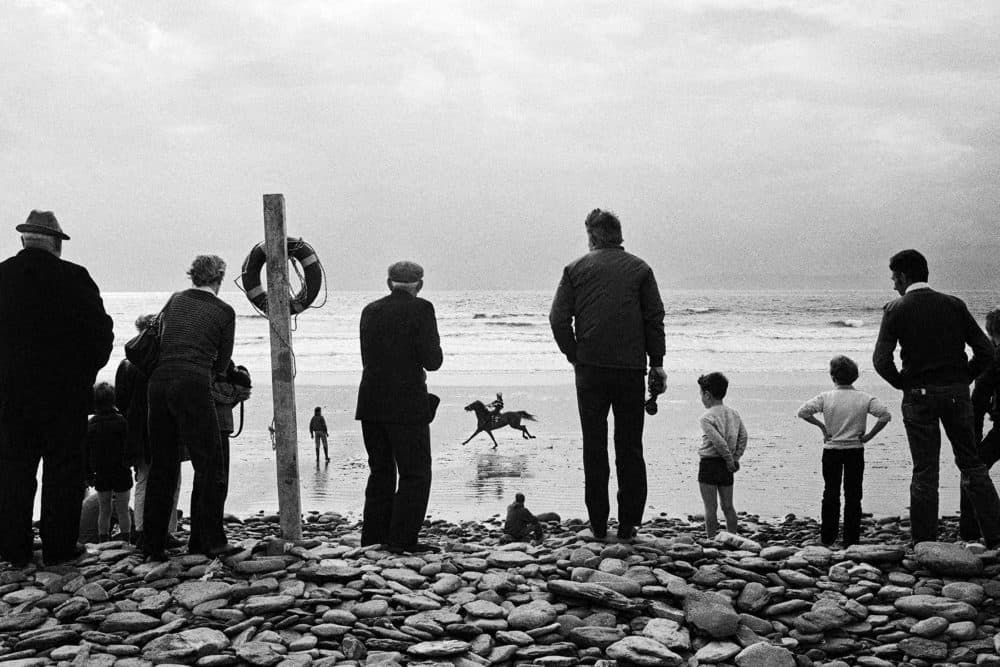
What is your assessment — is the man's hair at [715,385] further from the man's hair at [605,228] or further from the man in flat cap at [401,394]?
the man in flat cap at [401,394]

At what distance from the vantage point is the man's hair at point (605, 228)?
6086 millimetres

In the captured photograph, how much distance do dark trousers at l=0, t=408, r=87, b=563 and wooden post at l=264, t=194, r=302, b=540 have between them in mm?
1340

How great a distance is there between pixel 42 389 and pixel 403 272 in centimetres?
251

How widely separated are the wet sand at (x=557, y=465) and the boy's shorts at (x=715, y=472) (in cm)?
237

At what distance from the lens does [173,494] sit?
6004mm

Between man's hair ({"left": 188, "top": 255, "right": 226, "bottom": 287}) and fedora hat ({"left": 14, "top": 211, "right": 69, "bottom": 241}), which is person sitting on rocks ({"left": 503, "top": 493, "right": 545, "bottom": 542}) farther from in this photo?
fedora hat ({"left": 14, "top": 211, "right": 69, "bottom": 241})

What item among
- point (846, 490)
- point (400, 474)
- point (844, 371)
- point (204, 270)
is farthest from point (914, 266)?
point (204, 270)

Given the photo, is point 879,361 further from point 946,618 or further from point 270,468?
point 270,468

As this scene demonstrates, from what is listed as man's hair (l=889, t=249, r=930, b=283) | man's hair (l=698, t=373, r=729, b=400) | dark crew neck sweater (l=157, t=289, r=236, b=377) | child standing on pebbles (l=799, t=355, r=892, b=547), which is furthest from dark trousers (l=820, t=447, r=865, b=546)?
dark crew neck sweater (l=157, t=289, r=236, b=377)

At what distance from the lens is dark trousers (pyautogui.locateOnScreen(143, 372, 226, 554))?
5.56 metres

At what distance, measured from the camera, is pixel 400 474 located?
6.09 m

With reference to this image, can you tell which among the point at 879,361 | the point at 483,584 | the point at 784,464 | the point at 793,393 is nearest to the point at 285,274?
the point at 483,584

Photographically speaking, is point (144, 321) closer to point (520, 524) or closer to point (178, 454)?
point (178, 454)

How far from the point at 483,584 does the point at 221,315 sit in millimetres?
2468
